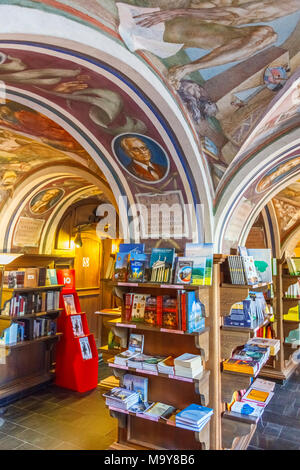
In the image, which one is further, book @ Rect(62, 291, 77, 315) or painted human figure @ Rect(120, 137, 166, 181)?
book @ Rect(62, 291, 77, 315)

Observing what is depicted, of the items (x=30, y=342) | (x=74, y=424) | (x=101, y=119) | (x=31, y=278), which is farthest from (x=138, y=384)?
A: (x=31, y=278)

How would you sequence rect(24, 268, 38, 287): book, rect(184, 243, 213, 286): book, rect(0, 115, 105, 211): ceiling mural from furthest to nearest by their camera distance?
rect(24, 268, 38, 287): book < rect(0, 115, 105, 211): ceiling mural < rect(184, 243, 213, 286): book

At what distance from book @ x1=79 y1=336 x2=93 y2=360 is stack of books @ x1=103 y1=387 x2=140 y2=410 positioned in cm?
239

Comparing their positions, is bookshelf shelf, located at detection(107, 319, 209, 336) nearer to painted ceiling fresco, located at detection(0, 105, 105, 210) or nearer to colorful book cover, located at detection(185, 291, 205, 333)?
colorful book cover, located at detection(185, 291, 205, 333)

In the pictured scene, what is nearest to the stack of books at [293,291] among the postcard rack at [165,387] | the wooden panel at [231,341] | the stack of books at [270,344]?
the stack of books at [270,344]

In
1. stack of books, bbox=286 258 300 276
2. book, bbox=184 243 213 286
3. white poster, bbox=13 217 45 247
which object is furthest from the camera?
white poster, bbox=13 217 45 247

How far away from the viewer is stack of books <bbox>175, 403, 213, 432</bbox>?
9.64 ft

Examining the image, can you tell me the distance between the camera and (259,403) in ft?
12.2

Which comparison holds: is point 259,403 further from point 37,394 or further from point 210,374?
point 37,394

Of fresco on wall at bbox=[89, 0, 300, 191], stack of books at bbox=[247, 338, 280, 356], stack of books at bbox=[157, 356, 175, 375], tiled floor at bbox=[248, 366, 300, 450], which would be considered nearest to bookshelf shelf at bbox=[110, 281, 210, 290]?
stack of books at bbox=[157, 356, 175, 375]

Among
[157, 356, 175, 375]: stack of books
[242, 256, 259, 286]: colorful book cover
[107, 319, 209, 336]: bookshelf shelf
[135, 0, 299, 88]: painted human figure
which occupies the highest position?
[135, 0, 299, 88]: painted human figure

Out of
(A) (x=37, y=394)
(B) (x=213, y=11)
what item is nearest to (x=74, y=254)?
(A) (x=37, y=394)

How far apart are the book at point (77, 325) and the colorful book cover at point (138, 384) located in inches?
102
